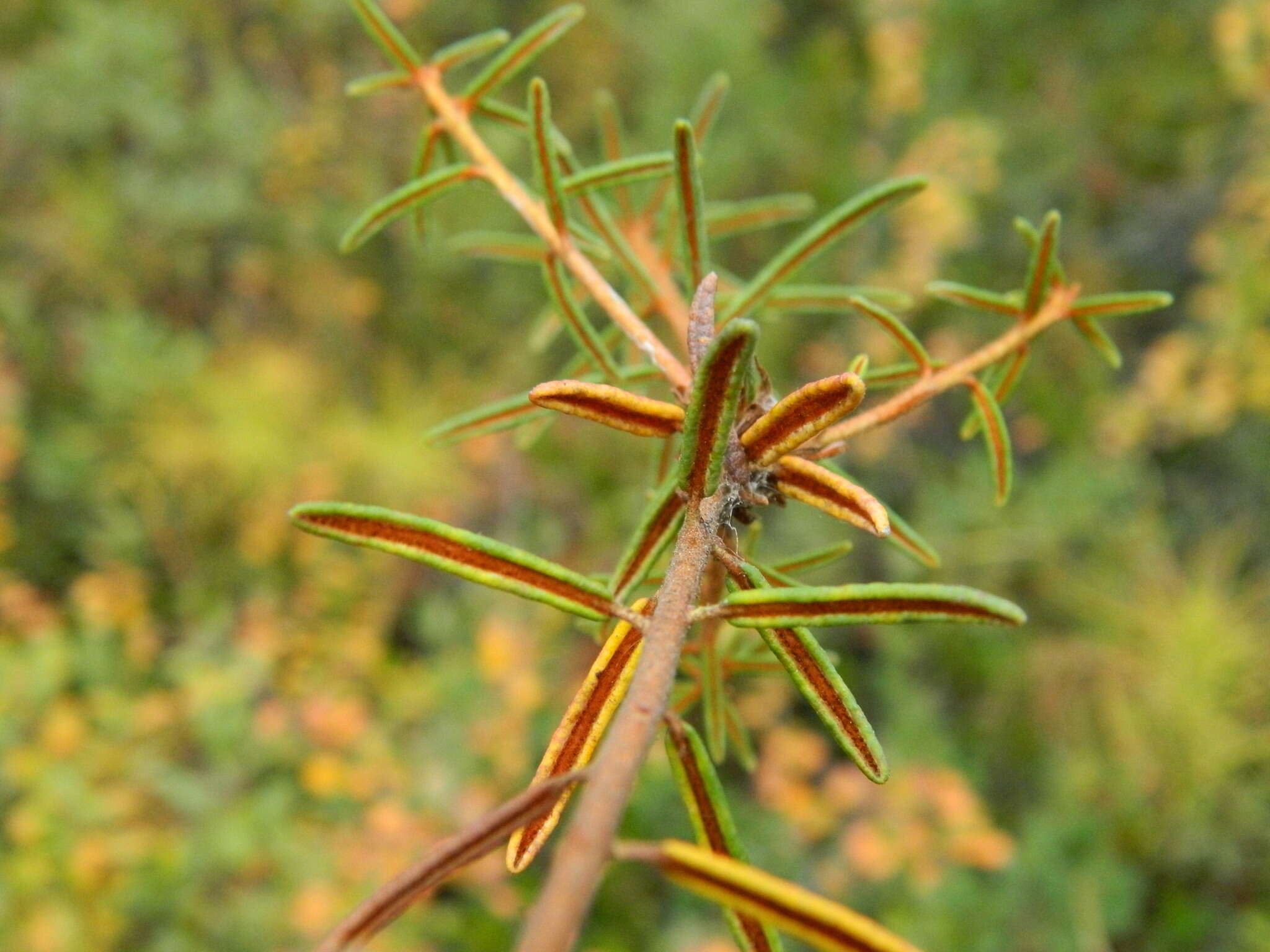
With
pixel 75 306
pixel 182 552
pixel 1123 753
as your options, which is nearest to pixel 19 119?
pixel 75 306

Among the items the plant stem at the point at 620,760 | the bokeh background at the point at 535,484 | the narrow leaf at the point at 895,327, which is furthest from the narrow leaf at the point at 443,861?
the bokeh background at the point at 535,484

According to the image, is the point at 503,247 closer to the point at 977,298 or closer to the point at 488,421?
the point at 488,421

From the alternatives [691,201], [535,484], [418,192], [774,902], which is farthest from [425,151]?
[535,484]

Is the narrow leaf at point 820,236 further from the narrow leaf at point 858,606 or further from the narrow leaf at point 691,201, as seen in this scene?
the narrow leaf at point 858,606

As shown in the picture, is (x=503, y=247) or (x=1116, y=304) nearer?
(x=1116, y=304)

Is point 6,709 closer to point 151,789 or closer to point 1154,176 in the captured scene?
point 151,789

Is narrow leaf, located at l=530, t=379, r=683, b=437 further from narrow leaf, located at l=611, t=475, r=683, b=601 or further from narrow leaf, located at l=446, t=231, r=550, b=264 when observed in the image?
narrow leaf, located at l=446, t=231, r=550, b=264
